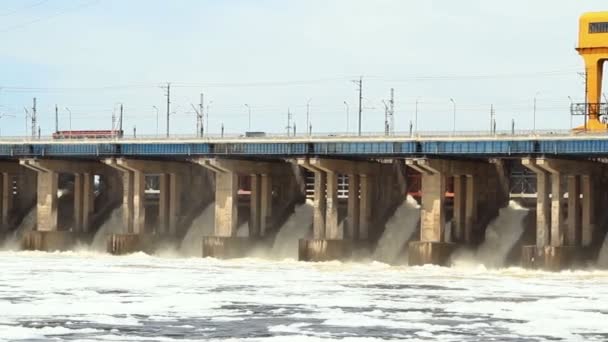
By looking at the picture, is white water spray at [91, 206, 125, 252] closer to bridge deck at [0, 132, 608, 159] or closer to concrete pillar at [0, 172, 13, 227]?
bridge deck at [0, 132, 608, 159]

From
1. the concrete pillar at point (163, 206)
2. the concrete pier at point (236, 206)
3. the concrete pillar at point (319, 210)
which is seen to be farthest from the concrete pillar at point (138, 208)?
the concrete pillar at point (319, 210)

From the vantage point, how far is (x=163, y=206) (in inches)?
4958

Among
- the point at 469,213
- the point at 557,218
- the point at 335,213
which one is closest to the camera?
the point at 557,218

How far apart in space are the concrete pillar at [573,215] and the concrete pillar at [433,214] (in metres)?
9.95

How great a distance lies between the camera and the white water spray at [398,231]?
110m

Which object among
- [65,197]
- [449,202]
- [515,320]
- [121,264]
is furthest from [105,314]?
[65,197]

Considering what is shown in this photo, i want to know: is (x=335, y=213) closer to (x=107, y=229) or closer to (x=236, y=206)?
(x=236, y=206)

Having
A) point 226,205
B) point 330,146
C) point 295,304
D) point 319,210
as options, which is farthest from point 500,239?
point 295,304

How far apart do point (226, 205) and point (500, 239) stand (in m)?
25.1

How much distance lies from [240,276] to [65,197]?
6288 cm

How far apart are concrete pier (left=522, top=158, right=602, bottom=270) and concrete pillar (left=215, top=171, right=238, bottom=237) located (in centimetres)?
2807

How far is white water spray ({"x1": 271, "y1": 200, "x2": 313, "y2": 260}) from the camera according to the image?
115875 mm

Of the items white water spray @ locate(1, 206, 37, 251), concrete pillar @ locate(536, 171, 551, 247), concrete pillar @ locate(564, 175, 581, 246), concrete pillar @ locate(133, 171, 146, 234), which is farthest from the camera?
white water spray @ locate(1, 206, 37, 251)

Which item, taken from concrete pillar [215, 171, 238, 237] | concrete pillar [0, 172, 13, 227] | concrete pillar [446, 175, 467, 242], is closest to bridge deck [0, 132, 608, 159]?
concrete pillar [215, 171, 238, 237]
